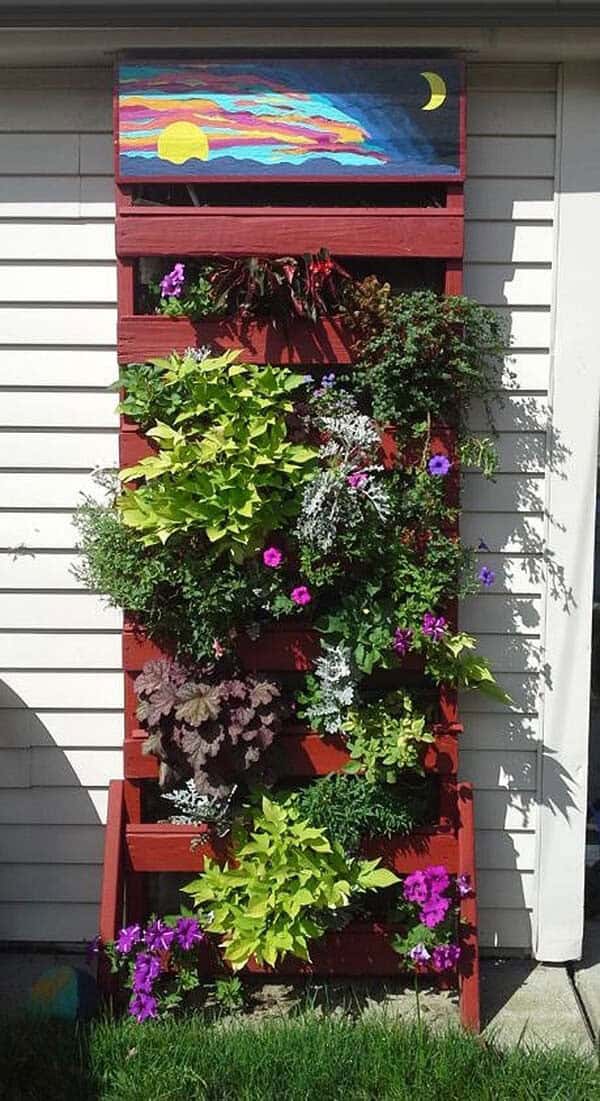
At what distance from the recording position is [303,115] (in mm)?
3852

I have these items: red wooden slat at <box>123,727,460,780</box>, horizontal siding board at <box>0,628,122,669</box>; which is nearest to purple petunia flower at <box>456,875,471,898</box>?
red wooden slat at <box>123,727,460,780</box>

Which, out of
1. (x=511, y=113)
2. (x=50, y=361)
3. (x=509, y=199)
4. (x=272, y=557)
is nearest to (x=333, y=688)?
(x=272, y=557)

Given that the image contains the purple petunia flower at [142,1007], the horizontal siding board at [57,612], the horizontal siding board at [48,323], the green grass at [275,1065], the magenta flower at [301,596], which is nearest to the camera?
the green grass at [275,1065]

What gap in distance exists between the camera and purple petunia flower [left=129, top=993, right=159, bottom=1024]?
12.2ft

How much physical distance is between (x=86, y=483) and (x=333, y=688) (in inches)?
42.8

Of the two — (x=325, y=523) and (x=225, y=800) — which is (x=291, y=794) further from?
(x=325, y=523)

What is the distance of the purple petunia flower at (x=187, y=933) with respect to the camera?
386cm

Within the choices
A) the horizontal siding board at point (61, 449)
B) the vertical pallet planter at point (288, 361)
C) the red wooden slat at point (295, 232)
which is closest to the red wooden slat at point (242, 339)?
the vertical pallet planter at point (288, 361)

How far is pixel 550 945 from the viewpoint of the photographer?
4262 mm

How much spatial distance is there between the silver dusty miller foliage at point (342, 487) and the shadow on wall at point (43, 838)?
3.85 feet

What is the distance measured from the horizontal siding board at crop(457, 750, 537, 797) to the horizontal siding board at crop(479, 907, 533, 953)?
0.44 metres

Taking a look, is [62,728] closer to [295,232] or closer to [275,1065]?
[275,1065]

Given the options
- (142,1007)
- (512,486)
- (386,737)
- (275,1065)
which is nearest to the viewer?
(275,1065)

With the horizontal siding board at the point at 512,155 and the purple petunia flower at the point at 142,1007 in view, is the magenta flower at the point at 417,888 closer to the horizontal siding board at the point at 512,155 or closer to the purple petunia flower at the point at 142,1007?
the purple petunia flower at the point at 142,1007
